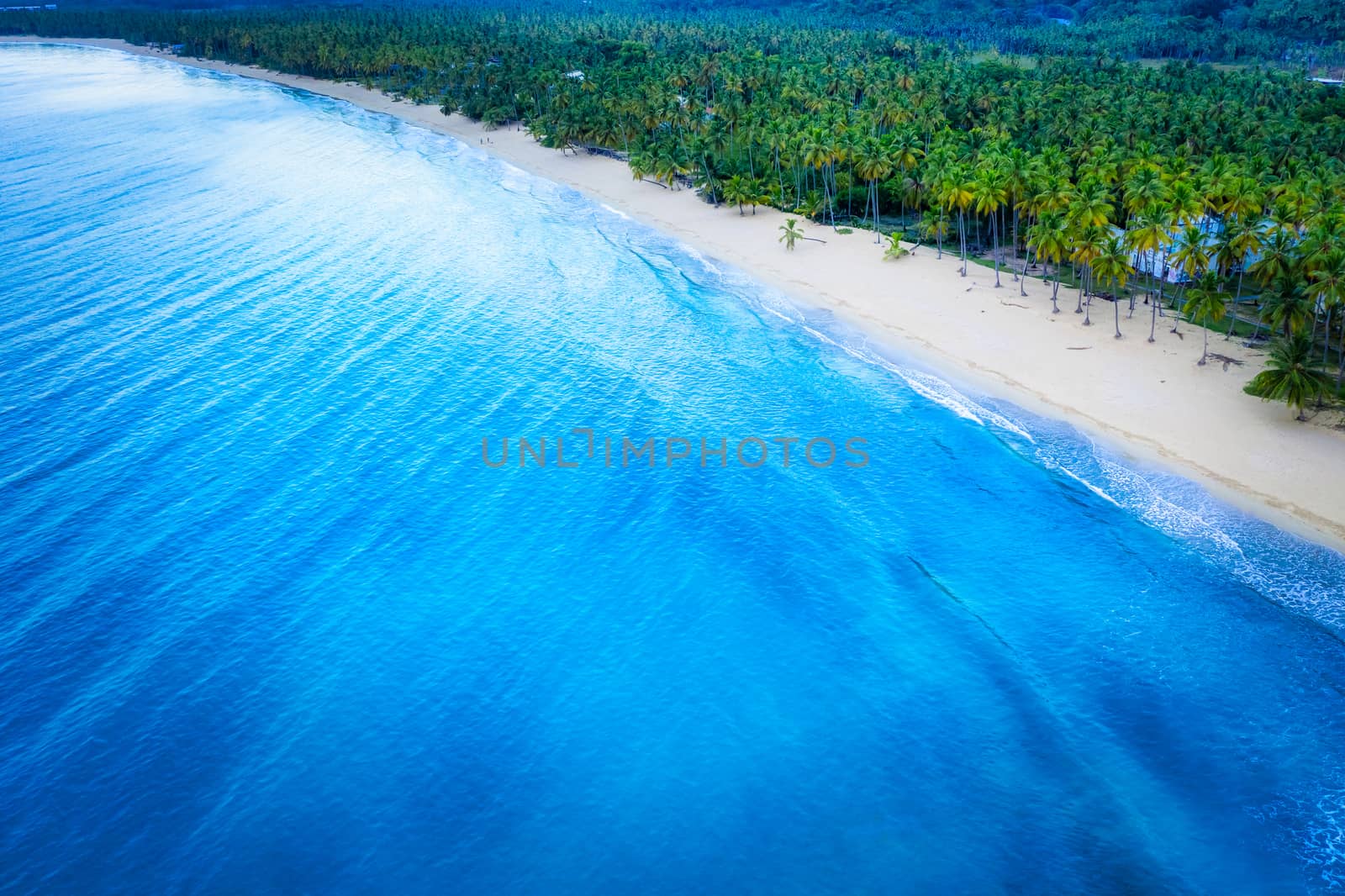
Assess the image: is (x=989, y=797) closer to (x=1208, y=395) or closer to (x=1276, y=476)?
(x=1276, y=476)

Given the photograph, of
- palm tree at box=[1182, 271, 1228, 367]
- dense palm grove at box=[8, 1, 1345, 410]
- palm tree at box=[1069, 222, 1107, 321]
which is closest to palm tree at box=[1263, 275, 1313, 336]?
dense palm grove at box=[8, 1, 1345, 410]

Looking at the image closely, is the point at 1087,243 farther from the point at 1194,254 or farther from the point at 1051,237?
the point at 1194,254

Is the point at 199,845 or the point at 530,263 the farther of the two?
the point at 530,263

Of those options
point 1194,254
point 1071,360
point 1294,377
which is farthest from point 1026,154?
point 1294,377

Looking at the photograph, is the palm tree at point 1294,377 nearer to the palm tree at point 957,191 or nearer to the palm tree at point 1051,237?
the palm tree at point 1051,237

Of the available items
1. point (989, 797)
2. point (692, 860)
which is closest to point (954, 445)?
point (989, 797)
